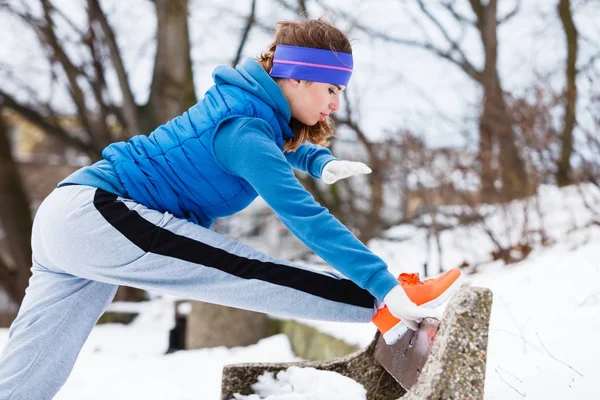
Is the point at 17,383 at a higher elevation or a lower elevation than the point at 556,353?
lower

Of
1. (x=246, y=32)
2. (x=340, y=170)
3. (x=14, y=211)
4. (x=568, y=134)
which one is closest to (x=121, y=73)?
(x=246, y=32)

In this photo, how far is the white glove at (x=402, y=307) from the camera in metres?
1.87

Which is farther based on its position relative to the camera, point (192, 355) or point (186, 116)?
point (192, 355)

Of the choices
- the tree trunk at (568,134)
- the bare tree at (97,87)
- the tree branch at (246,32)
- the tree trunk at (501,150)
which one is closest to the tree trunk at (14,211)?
the bare tree at (97,87)

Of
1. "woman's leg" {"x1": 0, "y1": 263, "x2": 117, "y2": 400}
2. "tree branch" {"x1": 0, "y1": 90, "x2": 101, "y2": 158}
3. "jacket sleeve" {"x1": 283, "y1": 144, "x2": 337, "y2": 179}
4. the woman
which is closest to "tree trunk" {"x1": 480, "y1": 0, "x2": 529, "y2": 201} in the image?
"jacket sleeve" {"x1": 283, "y1": 144, "x2": 337, "y2": 179}

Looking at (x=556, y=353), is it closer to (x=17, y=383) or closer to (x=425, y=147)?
(x=17, y=383)

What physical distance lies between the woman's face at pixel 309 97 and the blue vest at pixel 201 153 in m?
0.07

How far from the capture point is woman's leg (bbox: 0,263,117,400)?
2.23 m

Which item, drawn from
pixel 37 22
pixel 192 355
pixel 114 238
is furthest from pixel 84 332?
pixel 37 22

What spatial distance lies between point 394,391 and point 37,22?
7.94 meters

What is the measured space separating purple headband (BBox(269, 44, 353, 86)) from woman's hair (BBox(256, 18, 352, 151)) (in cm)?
2

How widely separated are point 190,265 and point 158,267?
11cm

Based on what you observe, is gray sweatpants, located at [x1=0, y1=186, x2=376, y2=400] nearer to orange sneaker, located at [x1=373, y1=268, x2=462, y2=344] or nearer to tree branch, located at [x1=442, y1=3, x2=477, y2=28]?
orange sneaker, located at [x1=373, y1=268, x2=462, y2=344]

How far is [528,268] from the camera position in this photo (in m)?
4.39
